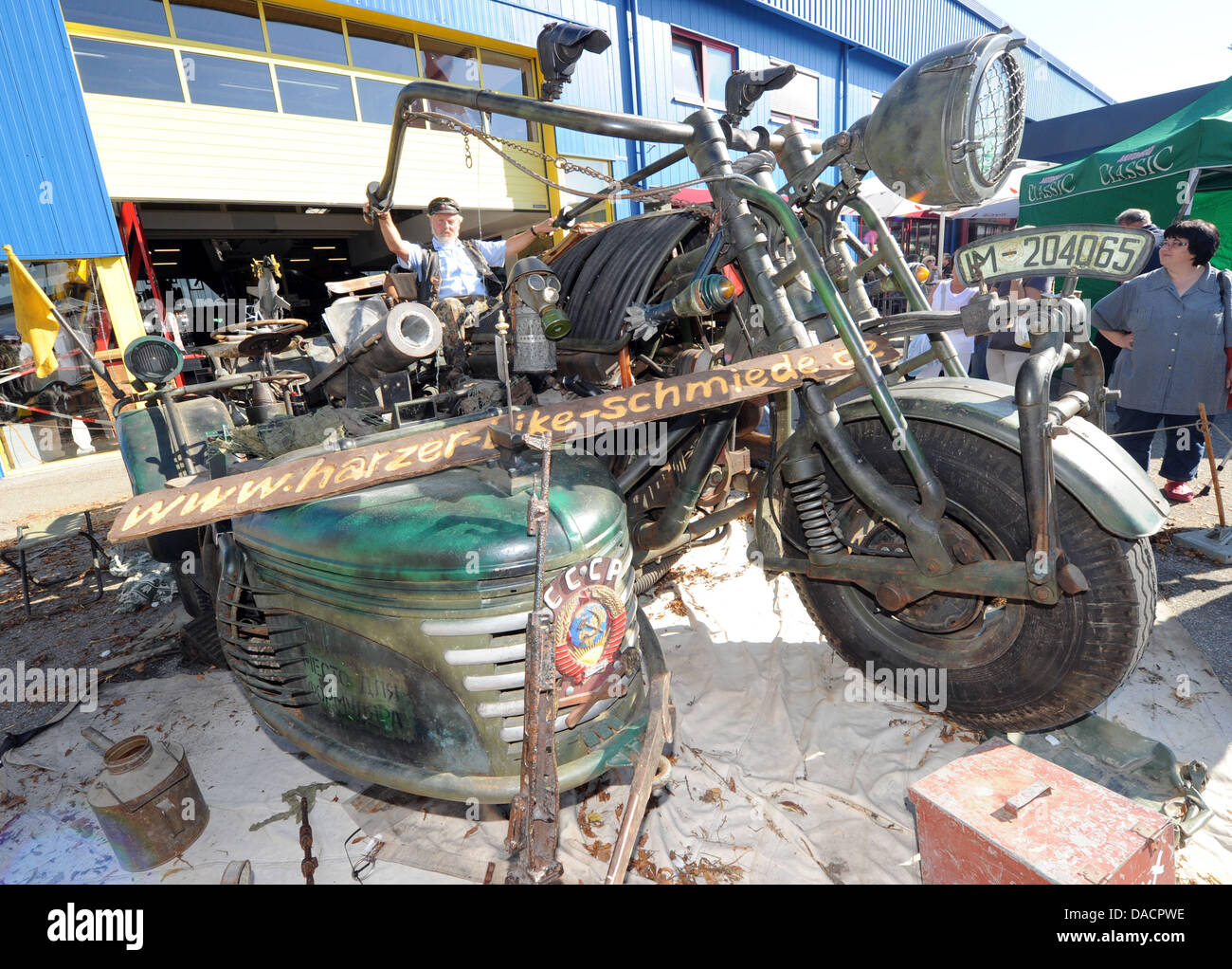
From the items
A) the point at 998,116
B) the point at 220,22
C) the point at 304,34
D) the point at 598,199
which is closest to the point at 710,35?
the point at 304,34

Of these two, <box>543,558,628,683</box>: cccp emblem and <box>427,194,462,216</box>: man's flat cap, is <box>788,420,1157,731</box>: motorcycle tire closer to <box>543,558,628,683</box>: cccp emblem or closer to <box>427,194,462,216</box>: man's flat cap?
<box>543,558,628,683</box>: cccp emblem

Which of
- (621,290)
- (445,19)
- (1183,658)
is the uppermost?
(445,19)

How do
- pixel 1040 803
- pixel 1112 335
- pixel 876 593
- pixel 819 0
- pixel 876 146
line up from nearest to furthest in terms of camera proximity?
pixel 1040 803, pixel 876 146, pixel 876 593, pixel 1112 335, pixel 819 0

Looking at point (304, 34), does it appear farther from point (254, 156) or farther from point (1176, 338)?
point (1176, 338)

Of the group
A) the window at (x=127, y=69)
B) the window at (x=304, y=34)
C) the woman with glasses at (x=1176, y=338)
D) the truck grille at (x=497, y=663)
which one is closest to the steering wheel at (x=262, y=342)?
the truck grille at (x=497, y=663)

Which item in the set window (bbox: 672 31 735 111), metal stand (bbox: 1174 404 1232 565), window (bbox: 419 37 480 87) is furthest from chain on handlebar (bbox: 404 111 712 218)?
window (bbox: 672 31 735 111)

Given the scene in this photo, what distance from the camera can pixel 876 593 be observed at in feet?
8.71

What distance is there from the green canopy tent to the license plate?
689 centimetres

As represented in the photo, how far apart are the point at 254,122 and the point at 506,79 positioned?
15.4ft

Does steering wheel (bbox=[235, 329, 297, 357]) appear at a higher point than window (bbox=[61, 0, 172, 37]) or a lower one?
lower

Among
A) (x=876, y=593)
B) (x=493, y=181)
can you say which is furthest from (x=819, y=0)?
(x=876, y=593)

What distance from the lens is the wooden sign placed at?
1.91 metres

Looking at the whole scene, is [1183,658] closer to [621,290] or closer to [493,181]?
[621,290]
